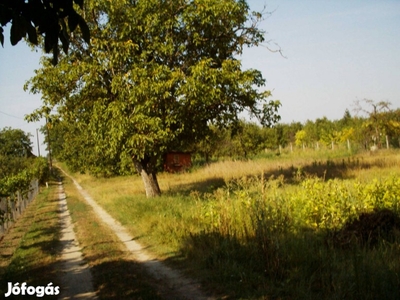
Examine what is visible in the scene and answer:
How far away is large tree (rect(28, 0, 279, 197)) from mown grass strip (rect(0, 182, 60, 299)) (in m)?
3.76

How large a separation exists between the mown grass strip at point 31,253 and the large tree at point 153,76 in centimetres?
376

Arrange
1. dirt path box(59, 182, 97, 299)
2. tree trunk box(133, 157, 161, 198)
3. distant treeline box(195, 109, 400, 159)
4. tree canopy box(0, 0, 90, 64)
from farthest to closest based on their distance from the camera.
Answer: distant treeline box(195, 109, 400, 159) < tree trunk box(133, 157, 161, 198) < dirt path box(59, 182, 97, 299) < tree canopy box(0, 0, 90, 64)

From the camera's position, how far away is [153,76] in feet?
43.7

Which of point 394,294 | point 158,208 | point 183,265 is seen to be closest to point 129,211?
point 158,208

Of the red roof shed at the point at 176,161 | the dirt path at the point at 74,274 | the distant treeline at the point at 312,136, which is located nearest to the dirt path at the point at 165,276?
the dirt path at the point at 74,274

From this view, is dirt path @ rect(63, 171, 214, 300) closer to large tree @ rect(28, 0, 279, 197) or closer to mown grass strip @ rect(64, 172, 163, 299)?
mown grass strip @ rect(64, 172, 163, 299)

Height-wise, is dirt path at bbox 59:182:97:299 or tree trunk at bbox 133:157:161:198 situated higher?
tree trunk at bbox 133:157:161:198

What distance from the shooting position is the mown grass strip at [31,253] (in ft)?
25.1

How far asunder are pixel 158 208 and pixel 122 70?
18.8 feet

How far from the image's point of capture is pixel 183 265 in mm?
7559

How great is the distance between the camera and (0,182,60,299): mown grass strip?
7645mm

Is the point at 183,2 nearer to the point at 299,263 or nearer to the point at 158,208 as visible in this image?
the point at 158,208

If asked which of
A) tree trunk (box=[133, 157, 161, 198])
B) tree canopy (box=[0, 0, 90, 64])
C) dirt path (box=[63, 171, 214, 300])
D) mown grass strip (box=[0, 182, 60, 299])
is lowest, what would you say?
dirt path (box=[63, 171, 214, 300])

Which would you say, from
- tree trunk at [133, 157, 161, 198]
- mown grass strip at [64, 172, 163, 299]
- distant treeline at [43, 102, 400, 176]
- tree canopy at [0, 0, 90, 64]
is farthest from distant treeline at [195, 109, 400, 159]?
tree canopy at [0, 0, 90, 64]
